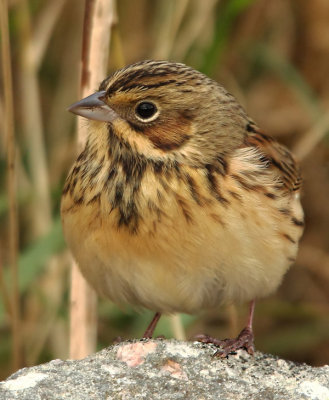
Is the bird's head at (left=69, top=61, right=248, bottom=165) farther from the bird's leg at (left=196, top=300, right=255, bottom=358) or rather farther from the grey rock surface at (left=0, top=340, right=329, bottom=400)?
the grey rock surface at (left=0, top=340, right=329, bottom=400)

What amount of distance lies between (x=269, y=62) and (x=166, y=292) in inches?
90.7

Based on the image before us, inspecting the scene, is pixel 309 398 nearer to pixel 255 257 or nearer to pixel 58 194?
pixel 255 257

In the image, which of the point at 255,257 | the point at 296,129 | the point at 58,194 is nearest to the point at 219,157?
the point at 255,257

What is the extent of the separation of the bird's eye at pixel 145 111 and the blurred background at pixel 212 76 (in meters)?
1.43

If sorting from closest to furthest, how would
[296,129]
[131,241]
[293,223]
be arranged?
1. [131,241]
2. [293,223]
3. [296,129]

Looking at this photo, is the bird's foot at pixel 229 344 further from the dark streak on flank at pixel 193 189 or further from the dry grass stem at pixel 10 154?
the dry grass stem at pixel 10 154

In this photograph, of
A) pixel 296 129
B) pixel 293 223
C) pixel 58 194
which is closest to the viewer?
pixel 293 223

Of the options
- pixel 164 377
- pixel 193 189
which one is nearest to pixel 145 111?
pixel 193 189

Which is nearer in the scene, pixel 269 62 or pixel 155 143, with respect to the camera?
pixel 155 143

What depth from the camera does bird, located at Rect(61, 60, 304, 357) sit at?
3389 mm

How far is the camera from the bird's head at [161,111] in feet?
11.1

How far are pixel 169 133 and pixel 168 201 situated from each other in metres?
0.27

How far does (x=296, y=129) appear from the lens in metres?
5.93

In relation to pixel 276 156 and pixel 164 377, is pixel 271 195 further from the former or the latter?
pixel 164 377
